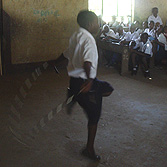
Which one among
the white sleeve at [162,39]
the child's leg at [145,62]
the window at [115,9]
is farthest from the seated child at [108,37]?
the window at [115,9]

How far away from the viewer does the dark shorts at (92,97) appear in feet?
10.4

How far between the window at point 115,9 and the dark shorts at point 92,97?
8024mm

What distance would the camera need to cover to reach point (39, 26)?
838 centimetres

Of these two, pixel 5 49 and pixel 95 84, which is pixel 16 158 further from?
pixel 5 49

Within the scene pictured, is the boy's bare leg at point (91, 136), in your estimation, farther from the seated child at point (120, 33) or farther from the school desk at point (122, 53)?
the seated child at point (120, 33)

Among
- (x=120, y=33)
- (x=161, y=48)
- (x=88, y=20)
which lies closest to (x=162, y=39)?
(x=161, y=48)

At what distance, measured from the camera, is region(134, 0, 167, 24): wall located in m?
11.0

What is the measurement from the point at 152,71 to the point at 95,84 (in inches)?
216

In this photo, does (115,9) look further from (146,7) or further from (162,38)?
(162,38)

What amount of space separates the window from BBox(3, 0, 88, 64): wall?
2.05 m

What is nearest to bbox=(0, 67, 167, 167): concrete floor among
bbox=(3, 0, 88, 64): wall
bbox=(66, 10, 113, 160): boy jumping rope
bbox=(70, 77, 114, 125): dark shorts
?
bbox=(66, 10, 113, 160): boy jumping rope

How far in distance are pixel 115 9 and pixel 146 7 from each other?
1149 millimetres

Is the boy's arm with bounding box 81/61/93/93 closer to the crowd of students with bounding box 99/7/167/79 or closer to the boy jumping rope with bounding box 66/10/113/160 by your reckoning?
the boy jumping rope with bounding box 66/10/113/160

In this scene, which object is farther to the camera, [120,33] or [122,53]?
[120,33]
